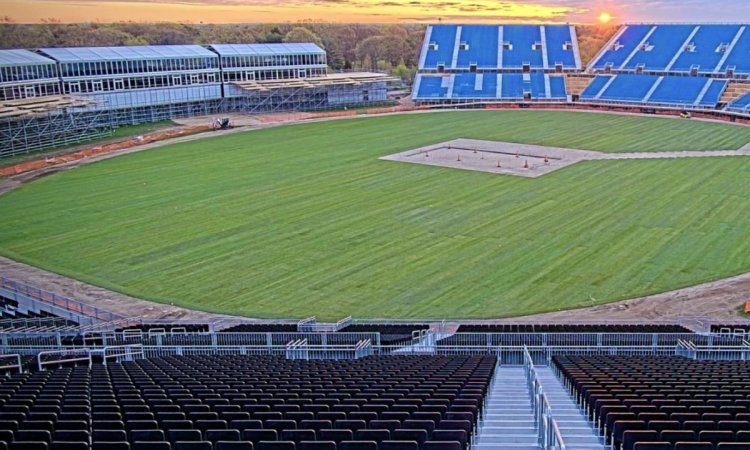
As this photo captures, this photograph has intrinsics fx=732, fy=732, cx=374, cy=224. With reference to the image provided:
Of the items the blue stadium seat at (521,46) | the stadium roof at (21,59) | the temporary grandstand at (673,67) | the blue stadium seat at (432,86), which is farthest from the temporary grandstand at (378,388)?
the blue stadium seat at (521,46)

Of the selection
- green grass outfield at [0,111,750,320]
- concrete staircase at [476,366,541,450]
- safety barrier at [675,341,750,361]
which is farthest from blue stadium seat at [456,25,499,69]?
concrete staircase at [476,366,541,450]

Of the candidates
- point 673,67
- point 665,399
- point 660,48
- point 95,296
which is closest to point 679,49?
point 660,48

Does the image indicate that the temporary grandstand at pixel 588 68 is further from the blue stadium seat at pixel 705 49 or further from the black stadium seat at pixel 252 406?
the black stadium seat at pixel 252 406

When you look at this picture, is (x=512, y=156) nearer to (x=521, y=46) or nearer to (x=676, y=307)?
(x=676, y=307)

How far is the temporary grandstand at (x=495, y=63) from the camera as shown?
291 feet

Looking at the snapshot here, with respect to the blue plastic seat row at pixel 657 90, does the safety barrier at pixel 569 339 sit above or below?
below

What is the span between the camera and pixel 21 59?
221ft

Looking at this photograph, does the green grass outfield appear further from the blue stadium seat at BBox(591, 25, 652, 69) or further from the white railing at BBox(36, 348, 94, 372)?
the blue stadium seat at BBox(591, 25, 652, 69)

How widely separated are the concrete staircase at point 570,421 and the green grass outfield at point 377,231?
36.0 feet

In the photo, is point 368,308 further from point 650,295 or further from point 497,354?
point 650,295

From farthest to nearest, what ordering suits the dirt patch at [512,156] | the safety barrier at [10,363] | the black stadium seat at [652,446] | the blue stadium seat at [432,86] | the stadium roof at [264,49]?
the blue stadium seat at [432,86]
the stadium roof at [264,49]
the dirt patch at [512,156]
the safety barrier at [10,363]
the black stadium seat at [652,446]

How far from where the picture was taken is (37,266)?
31250 mm

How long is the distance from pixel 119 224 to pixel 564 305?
2320 cm

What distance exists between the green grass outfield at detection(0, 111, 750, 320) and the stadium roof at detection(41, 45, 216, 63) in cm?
2149
